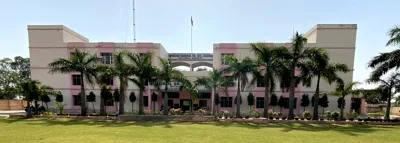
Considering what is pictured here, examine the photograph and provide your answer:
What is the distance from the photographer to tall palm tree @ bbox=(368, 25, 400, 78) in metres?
17.0

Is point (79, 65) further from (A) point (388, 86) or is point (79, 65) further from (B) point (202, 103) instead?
(A) point (388, 86)

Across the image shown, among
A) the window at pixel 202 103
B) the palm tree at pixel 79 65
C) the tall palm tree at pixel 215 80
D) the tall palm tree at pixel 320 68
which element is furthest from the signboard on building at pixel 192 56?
the tall palm tree at pixel 320 68

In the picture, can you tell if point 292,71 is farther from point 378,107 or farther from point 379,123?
point 378,107

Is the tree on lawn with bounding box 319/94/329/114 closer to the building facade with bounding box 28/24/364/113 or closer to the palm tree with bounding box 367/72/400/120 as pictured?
the building facade with bounding box 28/24/364/113

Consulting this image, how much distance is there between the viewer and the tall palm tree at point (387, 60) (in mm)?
16998

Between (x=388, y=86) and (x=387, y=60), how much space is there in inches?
97.9

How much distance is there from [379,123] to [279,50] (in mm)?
10100

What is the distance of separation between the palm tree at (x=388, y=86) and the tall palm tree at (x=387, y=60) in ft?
2.18

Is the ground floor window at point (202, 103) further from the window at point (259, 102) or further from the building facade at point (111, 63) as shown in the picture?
the window at point (259, 102)

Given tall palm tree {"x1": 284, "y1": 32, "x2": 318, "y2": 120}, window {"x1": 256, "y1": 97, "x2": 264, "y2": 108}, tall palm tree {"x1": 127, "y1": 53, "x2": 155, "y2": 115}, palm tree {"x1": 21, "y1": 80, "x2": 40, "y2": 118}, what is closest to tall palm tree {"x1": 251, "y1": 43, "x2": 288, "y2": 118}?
tall palm tree {"x1": 284, "y1": 32, "x2": 318, "y2": 120}

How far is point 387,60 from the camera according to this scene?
18.0 meters

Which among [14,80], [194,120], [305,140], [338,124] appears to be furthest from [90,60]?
[14,80]

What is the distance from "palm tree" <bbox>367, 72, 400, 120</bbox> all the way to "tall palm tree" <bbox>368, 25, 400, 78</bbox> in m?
0.67

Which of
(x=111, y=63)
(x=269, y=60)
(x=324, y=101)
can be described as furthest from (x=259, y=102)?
(x=111, y=63)
